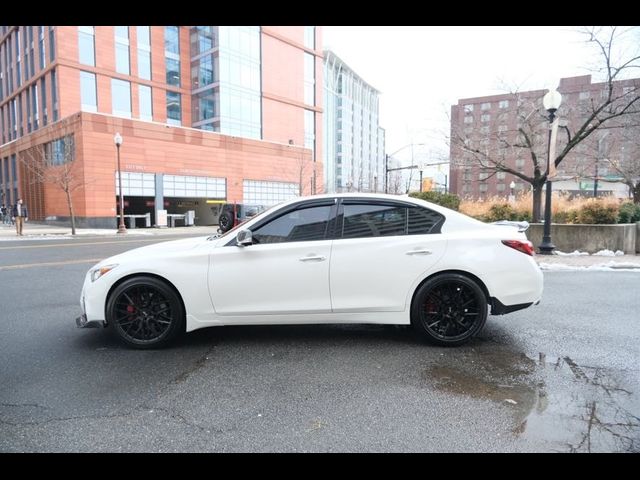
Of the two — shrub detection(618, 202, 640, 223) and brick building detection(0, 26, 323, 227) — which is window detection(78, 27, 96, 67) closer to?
brick building detection(0, 26, 323, 227)

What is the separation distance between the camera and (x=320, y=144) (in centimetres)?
5712

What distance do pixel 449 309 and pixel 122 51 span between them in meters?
45.4

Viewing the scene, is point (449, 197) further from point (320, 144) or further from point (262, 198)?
point (320, 144)

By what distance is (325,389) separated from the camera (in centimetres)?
343

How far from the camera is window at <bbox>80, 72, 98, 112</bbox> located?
37.7m

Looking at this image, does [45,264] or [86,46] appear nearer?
[45,264]

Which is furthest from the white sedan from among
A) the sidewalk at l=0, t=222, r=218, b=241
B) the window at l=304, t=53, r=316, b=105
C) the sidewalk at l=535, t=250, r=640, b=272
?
the window at l=304, t=53, r=316, b=105

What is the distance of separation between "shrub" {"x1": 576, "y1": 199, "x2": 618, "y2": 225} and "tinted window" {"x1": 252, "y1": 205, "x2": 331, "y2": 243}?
11.3 meters

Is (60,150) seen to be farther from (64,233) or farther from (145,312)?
(145,312)

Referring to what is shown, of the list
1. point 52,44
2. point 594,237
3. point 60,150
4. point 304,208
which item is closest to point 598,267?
point 594,237

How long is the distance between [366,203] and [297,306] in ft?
4.41

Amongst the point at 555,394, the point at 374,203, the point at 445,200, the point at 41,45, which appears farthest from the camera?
the point at 41,45

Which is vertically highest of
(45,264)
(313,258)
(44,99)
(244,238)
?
(44,99)
